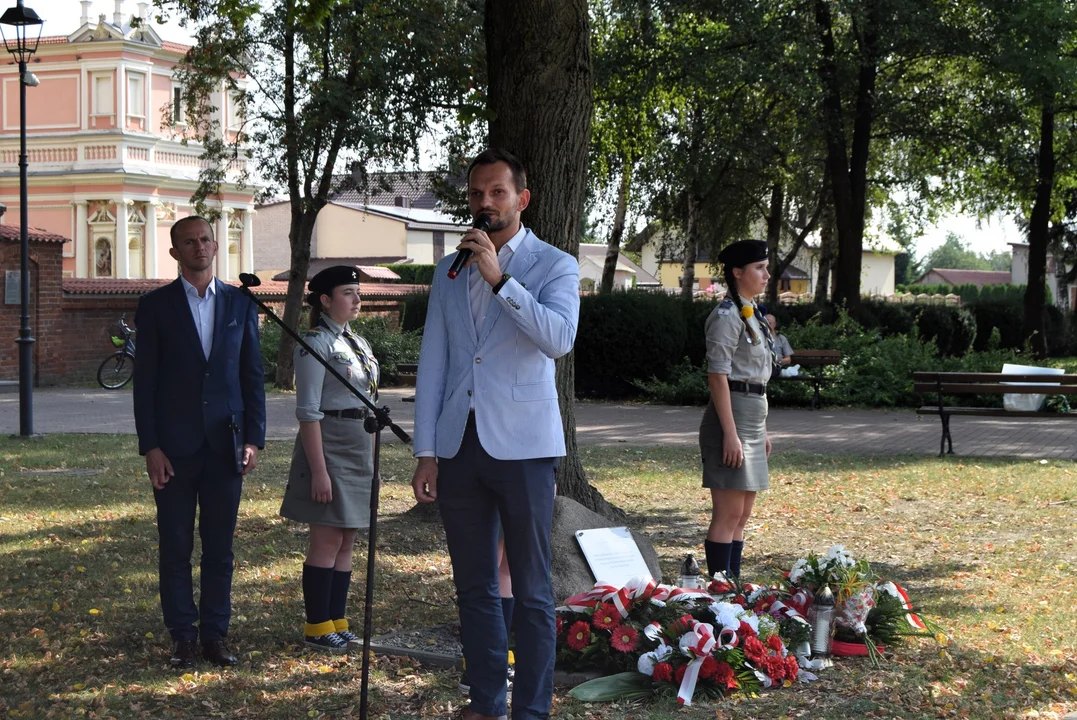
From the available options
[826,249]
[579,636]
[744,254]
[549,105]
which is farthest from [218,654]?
[826,249]

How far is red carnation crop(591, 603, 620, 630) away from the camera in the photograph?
16.9 ft

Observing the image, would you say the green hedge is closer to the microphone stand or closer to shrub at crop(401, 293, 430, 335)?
shrub at crop(401, 293, 430, 335)

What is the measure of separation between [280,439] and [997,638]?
10.4 m

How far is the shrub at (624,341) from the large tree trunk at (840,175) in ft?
16.5

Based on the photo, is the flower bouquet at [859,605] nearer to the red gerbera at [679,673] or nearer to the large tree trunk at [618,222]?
the red gerbera at [679,673]

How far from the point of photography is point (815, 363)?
19406 millimetres

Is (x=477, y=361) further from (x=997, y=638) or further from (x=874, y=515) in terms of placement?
(x=874, y=515)

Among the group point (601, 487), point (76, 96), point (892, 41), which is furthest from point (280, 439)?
point (76, 96)

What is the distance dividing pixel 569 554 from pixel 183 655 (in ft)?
6.10

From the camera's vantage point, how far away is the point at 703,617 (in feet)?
16.9

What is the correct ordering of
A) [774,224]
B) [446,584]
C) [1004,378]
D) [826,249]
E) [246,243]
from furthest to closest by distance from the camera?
[246,243] → [826,249] → [774,224] → [1004,378] → [446,584]

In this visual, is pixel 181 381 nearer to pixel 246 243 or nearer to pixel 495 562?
pixel 495 562

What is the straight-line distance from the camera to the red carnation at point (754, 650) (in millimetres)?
4957

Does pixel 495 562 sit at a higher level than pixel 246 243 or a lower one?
lower
